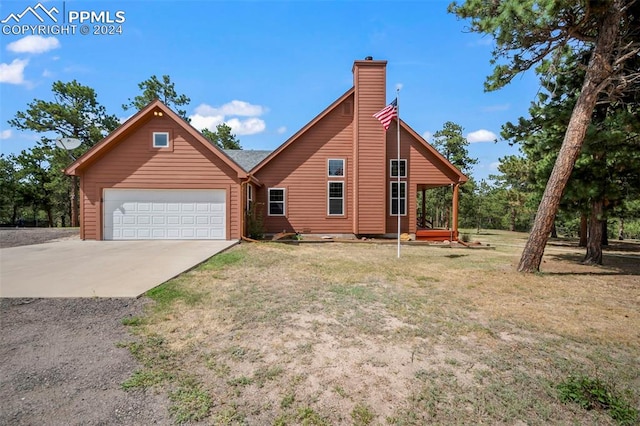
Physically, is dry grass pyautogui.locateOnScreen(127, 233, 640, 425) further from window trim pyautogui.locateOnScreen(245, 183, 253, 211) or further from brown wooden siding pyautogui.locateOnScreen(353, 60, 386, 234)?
brown wooden siding pyautogui.locateOnScreen(353, 60, 386, 234)

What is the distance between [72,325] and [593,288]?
9522 mm

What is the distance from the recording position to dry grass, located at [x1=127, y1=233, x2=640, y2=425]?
8.36 feet

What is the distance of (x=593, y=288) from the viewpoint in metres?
6.64

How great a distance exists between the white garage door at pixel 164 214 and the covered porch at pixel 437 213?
9.82m

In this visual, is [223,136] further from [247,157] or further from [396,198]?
[396,198]

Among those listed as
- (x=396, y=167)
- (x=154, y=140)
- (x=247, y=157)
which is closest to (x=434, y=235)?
(x=396, y=167)

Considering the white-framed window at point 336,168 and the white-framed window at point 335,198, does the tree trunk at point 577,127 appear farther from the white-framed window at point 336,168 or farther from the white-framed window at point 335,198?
the white-framed window at point 336,168

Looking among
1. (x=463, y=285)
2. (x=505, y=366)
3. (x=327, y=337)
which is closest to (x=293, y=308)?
(x=327, y=337)

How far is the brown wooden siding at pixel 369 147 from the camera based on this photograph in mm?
14930

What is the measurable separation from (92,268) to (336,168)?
36.0ft

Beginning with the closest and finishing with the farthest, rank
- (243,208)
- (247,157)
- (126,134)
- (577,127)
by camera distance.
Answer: (577,127) → (126,134) → (243,208) → (247,157)

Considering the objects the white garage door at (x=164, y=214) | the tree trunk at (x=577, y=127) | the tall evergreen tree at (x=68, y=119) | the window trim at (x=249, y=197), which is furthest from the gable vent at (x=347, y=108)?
the tall evergreen tree at (x=68, y=119)

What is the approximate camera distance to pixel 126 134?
13250mm

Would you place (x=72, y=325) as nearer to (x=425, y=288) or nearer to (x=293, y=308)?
(x=293, y=308)
